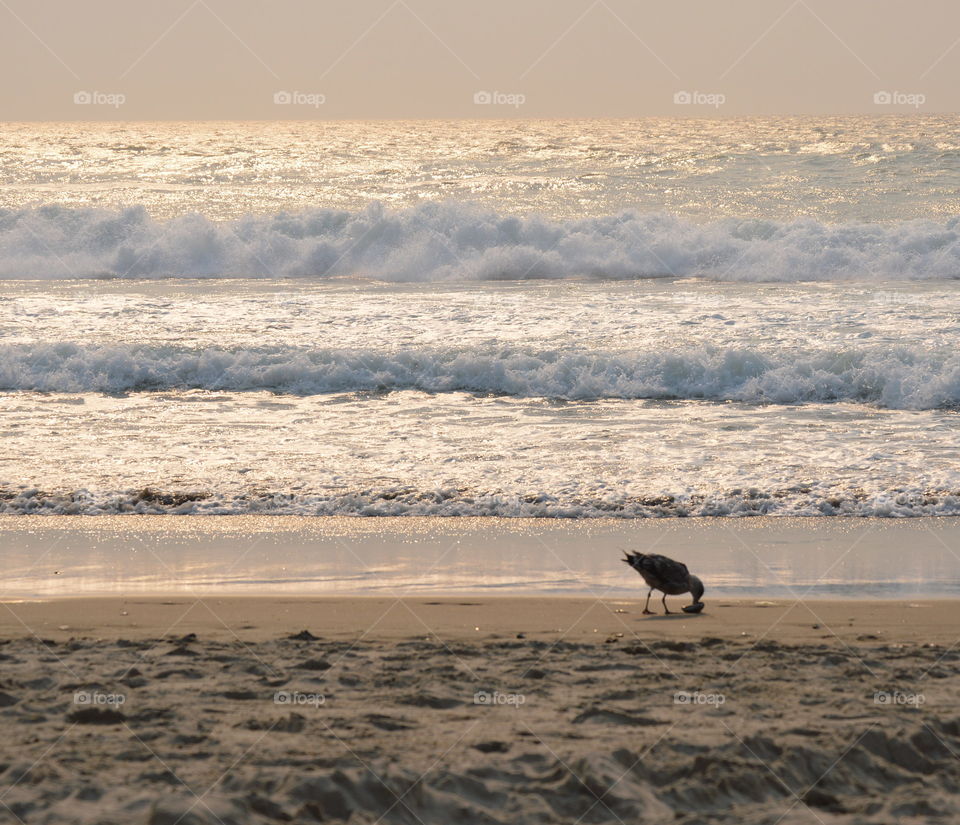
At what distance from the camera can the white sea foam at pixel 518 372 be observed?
1242cm

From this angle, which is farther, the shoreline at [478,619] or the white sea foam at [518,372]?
the white sea foam at [518,372]

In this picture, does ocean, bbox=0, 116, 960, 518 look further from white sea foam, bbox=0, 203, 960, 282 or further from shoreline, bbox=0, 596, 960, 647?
shoreline, bbox=0, 596, 960, 647

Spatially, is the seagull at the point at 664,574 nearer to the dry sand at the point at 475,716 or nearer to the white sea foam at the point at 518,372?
the dry sand at the point at 475,716

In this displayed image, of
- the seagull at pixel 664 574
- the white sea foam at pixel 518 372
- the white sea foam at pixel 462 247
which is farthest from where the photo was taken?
the white sea foam at pixel 462 247

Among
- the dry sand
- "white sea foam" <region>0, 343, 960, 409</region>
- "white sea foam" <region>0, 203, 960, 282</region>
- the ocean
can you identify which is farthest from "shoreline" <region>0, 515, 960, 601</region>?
"white sea foam" <region>0, 203, 960, 282</region>

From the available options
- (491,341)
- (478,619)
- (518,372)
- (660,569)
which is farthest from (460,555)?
(491,341)

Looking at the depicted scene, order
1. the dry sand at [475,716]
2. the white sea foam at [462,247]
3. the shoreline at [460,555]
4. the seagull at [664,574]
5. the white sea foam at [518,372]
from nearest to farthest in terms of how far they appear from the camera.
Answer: the dry sand at [475,716], the seagull at [664,574], the shoreline at [460,555], the white sea foam at [518,372], the white sea foam at [462,247]

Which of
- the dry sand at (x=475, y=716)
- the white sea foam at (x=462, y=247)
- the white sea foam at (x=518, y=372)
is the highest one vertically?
the white sea foam at (x=462, y=247)

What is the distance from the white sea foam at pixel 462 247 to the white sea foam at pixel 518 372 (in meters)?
9.30

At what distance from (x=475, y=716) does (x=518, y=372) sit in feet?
29.6

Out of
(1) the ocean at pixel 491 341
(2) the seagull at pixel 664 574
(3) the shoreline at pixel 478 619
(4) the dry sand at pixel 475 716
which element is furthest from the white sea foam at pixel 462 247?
(4) the dry sand at pixel 475 716

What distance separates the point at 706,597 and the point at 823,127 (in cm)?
5158

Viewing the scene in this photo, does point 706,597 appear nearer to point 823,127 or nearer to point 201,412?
point 201,412

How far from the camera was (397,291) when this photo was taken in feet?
67.8
